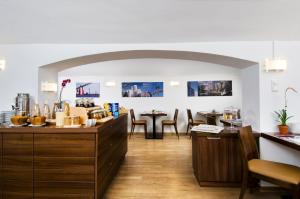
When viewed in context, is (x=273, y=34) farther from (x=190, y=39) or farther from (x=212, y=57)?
(x=190, y=39)

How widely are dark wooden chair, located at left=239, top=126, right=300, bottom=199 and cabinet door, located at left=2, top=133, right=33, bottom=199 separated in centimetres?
234

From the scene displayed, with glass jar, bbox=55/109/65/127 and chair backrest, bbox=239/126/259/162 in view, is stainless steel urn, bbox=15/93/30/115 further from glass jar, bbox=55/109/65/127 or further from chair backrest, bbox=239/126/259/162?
chair backrest, bbox=239/126/259/162

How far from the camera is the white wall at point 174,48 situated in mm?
2713

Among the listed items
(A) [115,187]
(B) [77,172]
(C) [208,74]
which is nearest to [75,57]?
(B) [77,172]

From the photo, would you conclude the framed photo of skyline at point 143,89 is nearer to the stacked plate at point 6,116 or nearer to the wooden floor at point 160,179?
the wooden floor at point 160,179

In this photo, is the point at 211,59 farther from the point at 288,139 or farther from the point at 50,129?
the point at 50,129

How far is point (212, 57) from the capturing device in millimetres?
2969

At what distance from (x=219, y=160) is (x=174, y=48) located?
173cm

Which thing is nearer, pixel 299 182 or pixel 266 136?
pixel 299 182

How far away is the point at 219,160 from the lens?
266cm

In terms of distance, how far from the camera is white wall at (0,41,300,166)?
2.71 meters

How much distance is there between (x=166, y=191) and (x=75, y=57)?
2.33 meters

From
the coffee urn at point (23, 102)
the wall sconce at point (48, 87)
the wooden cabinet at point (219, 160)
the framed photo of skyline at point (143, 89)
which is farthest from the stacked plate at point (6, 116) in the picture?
the framed photo of skyline at point (143, 89)

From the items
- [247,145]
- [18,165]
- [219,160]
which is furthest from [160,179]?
[18,165]
